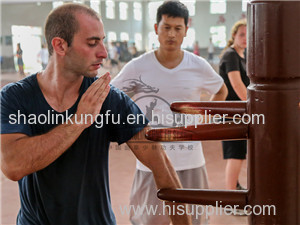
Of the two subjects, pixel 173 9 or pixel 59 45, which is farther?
pixel 173 9

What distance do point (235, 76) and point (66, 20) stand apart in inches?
69.1

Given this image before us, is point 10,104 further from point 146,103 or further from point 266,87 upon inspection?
point 146,103

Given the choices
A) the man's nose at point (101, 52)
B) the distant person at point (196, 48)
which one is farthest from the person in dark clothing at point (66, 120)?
the distant person at point (196, 48)

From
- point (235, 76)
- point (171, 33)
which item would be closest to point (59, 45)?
point (171, 33)

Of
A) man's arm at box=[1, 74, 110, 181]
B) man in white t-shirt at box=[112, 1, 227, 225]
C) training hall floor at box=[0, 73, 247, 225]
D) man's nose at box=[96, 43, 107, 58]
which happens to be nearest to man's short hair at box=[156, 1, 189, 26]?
man in white t-shirt at box=[112, 1, 227, 225]

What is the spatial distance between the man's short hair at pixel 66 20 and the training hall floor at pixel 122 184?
212cm

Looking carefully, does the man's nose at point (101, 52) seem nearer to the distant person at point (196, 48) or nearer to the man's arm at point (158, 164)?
the man's arm at point (158, 164)

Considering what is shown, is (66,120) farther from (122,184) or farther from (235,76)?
Result: (122,184)

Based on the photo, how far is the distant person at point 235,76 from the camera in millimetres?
2782

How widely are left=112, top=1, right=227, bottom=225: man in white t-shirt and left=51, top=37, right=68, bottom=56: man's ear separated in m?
0.88

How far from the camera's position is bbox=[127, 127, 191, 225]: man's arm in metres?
0.85

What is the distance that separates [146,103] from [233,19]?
958cm

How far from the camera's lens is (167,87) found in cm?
212

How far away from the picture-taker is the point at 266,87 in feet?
1.35
